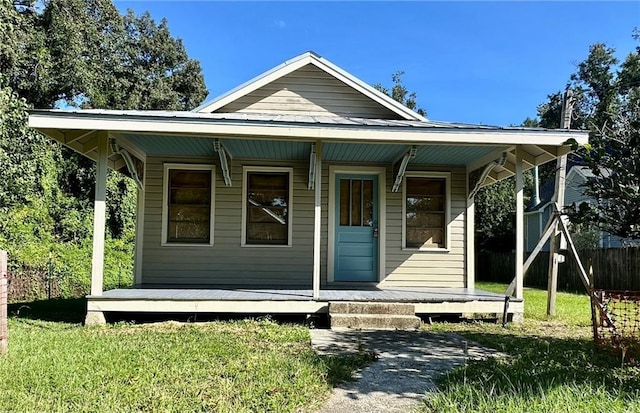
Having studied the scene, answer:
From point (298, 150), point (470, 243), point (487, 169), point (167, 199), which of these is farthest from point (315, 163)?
point (470, 243)

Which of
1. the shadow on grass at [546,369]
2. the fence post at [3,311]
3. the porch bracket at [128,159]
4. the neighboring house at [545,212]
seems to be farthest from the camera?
the neighboring house at [545,212]

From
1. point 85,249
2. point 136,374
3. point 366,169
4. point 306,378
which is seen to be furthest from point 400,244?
point 85,249

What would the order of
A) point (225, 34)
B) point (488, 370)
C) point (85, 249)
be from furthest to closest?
point (225, 34) < point (85, 249) < point (488, 370)

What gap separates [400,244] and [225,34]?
12.9m

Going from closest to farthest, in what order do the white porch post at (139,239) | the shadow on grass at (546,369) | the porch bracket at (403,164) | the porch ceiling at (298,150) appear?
the shadow on grass at (546,369)
the porch bracket at (403,164)
the porch ceiling at (298,150)
the white porch post at (139,239)

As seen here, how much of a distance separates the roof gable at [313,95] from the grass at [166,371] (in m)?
4.49

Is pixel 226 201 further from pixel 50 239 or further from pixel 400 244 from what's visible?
pixel 50 239

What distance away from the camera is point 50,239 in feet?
40.8

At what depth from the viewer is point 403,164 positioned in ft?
24.7

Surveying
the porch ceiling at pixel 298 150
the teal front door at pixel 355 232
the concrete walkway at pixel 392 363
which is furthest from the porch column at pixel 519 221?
the teal front door at pixel 355 232

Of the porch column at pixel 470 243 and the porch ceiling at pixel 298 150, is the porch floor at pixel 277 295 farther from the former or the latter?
the porch ceiling at pixel 298 150

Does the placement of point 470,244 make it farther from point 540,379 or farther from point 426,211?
point 540,379

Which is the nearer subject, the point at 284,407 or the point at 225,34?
the point at 284,407

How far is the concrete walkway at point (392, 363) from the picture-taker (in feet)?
11.1
